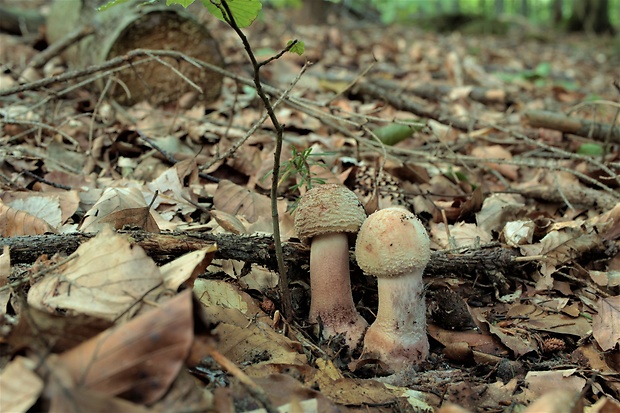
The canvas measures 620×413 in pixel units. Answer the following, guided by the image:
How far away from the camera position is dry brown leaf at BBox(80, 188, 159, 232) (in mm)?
2178

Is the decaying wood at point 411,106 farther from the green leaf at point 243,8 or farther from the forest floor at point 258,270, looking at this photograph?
the green leaf at point 243,8

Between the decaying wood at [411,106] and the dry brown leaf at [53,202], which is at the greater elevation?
the dry brown leaf at [53,202]

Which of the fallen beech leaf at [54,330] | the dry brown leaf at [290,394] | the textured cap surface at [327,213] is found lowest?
the dry brown leaf at [290,394]

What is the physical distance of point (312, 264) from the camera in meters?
2.17

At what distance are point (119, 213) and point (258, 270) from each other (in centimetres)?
62

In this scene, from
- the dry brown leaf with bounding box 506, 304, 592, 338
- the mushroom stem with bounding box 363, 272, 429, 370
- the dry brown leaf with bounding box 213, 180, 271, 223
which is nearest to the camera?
the mushroom stem with bounding box 363, 272, 429, 370

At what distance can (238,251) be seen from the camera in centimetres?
211

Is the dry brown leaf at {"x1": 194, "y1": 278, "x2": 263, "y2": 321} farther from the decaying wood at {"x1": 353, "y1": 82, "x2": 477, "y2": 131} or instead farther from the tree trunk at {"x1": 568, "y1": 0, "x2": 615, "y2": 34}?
the tree trunk at {"x1": 568, "y1": 0, "x2": 615, "y2": 34}

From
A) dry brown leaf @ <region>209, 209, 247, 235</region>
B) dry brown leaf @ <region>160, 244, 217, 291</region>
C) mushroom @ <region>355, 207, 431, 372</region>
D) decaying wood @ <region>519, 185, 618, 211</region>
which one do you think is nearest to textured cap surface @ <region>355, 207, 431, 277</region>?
mushroom @ <region>355, 207, 431, 372</region>

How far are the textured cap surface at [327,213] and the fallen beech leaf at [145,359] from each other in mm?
878

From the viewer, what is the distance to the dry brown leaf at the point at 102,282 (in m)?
1.46

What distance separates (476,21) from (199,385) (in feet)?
52.7

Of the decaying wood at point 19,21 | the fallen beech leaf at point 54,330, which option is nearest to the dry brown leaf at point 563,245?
the fallen beech leaf at point 54,330

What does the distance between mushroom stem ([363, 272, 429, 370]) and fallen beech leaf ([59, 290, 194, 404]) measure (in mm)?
989
